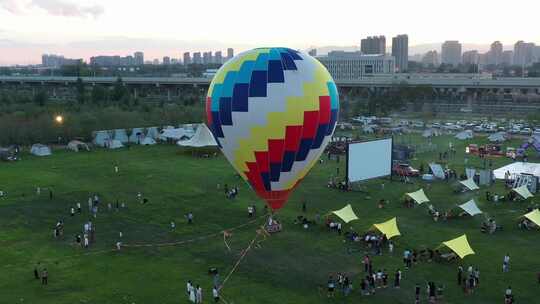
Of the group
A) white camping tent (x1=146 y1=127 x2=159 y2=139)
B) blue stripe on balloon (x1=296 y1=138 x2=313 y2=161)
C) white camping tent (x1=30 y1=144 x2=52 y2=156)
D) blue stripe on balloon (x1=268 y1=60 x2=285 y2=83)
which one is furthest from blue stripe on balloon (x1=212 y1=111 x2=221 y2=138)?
white camping tent (x1=146 y1=127 x2=159 y2=139)

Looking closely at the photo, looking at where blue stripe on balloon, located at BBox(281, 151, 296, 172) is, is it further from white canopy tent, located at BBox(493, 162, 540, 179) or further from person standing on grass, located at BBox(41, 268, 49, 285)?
white canopy tent, located at BBox(493, 162, 540, 179)

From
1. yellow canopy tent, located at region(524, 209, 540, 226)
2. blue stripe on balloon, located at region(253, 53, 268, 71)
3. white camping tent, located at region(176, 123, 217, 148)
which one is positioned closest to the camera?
blue stripe on balloon, located at region(253, 53, 268, 71)

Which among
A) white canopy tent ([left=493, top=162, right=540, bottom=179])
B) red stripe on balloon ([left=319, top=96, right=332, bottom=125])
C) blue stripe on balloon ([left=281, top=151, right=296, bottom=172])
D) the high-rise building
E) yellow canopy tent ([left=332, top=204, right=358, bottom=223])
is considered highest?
the high-rise building

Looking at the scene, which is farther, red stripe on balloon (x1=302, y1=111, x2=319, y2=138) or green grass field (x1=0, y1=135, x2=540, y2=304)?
red stripe on balloon (x1=302, y1=111, x2=319, y2=138)

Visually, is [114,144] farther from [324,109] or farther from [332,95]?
[324,109]

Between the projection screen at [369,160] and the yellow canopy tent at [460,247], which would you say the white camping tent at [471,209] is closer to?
the yellow canopy tent at [460,247]

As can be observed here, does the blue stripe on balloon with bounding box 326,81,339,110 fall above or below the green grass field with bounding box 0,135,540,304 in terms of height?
above

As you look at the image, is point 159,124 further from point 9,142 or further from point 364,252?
point 364,252
